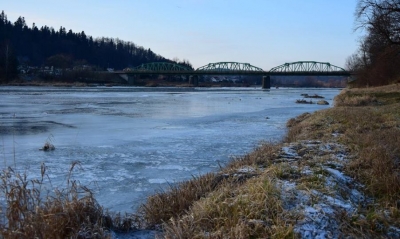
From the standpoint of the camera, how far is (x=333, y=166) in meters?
7.45

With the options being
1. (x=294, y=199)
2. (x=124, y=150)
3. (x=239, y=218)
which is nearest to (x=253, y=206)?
(x=239, y=218)

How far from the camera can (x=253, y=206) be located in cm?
517

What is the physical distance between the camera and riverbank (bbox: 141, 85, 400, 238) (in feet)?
15.5

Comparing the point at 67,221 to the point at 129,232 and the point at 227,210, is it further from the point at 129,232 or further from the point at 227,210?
the point at 227,210

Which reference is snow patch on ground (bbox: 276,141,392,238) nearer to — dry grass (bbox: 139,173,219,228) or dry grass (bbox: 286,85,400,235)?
dry grass (bbox: 286,85,400,235)

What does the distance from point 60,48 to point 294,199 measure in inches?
5936

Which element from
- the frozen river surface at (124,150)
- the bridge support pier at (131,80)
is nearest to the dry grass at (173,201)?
the frozen river surface at (124,150)

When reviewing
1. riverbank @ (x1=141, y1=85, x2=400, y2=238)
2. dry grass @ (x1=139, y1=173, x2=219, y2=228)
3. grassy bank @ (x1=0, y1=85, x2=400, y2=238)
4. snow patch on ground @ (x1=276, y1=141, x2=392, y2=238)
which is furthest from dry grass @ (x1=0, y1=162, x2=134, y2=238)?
snow patch on ground @ (x1=276, y1=141, x2=392, y2=238)

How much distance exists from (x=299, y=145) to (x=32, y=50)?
140 metres

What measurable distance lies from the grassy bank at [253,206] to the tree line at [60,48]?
4403 inches

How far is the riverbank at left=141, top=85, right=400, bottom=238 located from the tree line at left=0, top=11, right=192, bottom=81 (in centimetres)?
11150

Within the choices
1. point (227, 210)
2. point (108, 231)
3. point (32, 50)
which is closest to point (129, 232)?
point (108, 231)

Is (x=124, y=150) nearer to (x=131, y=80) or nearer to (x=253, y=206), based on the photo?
(x=253, y=206)

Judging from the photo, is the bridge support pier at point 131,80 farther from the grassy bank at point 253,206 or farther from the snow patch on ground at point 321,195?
the grassy bank at point 253,206
